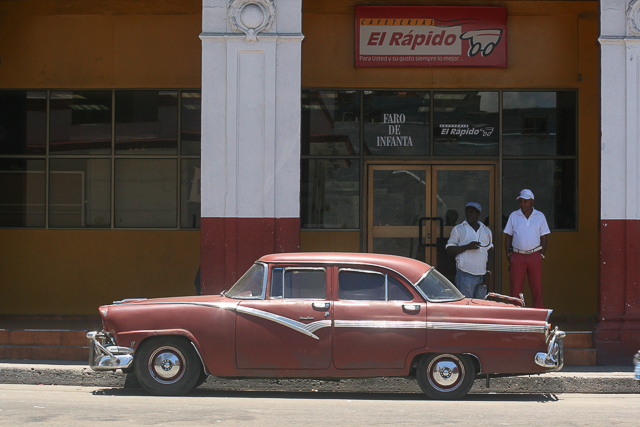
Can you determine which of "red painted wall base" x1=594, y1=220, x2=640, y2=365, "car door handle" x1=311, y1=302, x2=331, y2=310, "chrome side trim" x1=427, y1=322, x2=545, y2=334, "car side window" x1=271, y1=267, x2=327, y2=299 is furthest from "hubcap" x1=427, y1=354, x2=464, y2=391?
"red painted wall base" x1=594, y1=220, x2=640, y2=365

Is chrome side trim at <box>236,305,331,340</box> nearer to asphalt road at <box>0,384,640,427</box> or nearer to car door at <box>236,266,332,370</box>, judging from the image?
car door at <box>236,266,332,370</box>

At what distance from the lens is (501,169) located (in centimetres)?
1098

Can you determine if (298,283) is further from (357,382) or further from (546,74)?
(546,74)

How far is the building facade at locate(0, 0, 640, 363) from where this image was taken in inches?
430

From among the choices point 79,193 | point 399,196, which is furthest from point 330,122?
point 79,193

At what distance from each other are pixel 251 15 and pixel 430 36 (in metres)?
3.11

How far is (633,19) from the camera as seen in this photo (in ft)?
29.6

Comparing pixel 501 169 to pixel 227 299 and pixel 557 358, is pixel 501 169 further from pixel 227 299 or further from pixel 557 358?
pixel 227 299

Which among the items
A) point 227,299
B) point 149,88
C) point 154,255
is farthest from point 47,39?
point 227,299

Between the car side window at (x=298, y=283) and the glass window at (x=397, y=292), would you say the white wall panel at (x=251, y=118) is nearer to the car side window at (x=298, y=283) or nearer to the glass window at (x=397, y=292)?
the car side window at (x=298, y=283)

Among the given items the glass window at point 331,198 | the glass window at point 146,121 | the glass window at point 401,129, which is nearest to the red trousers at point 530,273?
the glass window at point 401,129

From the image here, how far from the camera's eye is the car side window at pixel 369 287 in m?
6.93

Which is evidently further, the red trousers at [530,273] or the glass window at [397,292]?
the red trousers at [530,273]

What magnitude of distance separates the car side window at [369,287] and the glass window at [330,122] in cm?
436
